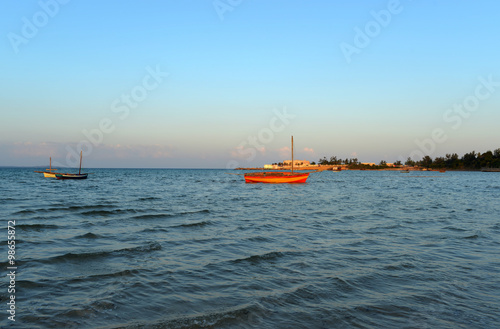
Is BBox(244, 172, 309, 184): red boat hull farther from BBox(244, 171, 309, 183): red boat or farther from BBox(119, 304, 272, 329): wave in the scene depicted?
BBox(119, 304, 272, 329): wave

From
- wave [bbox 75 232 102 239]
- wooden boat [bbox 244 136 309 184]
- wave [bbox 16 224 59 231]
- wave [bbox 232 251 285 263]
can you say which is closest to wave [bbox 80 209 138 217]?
wave [bbox 16 224 59 231]

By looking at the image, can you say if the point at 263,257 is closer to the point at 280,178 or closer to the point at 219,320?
the point at 219,320

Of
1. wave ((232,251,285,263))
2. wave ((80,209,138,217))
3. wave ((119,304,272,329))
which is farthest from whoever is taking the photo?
wave ((80,209,138,217))

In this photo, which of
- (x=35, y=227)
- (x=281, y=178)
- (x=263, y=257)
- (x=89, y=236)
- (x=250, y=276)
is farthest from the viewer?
(x=281, y=178)

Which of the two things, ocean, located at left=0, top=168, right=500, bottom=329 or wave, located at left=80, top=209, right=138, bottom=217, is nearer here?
ocean, located at left=0, top=168, right=500, bottom=329

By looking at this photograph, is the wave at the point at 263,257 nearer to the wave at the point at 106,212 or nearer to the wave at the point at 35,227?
the wave at the point at 35,227

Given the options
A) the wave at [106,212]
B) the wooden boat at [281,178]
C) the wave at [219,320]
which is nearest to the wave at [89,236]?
the wave at [106,212]

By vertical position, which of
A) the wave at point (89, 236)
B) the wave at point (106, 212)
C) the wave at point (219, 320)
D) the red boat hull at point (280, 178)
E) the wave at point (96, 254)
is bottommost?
the wave at point (106, 212)

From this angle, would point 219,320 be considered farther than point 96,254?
No

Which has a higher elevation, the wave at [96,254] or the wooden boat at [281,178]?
the wooden boat at [281,178]

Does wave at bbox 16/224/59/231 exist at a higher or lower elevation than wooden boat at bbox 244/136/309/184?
lower

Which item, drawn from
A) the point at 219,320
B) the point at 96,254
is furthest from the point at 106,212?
the point at 219,320

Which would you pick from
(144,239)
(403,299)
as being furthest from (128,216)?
(403,299)

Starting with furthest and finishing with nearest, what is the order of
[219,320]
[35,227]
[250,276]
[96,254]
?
[35,227] < [96,254] < [250,276] < [219,320]
